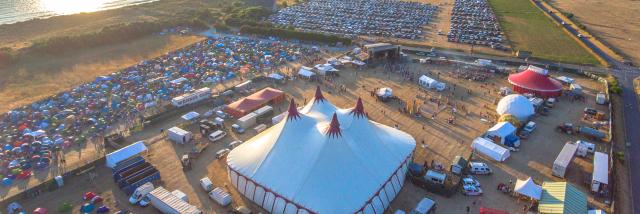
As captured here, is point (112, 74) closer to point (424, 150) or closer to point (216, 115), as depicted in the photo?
point (216, 115)

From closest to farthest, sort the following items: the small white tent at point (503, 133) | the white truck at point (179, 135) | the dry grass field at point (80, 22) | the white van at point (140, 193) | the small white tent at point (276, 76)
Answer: the white van at point (140, 193) < the small white tent at point (503, 133) < the white truck at point (179, 135) < the small white tent at point (276, 76) < the dry grass field at point (80, 22)

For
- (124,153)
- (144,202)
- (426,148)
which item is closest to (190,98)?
(124,153)

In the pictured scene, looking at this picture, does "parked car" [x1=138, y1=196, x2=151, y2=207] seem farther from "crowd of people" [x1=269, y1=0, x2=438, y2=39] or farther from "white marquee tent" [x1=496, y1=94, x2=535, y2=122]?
"crowd of people" [x1=269, y1=0, x2=438, y2=39]

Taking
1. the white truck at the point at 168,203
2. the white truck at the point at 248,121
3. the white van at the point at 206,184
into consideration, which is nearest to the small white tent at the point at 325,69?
the white truck at the point at 248,121

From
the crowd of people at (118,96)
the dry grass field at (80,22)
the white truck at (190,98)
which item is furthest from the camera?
the dry grass field at (80,22)

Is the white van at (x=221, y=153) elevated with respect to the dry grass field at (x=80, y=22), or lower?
lower

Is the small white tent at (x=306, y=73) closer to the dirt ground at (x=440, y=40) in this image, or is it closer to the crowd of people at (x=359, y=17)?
the crowd of people at (x=359, y=17)

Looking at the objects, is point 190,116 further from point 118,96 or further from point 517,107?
point 517,107
